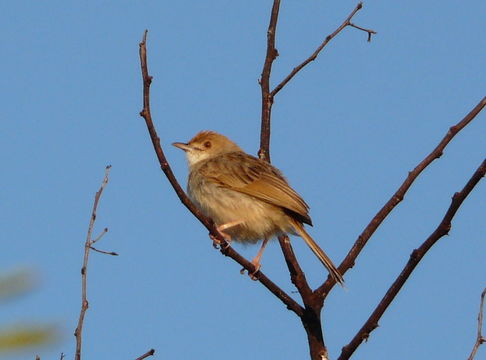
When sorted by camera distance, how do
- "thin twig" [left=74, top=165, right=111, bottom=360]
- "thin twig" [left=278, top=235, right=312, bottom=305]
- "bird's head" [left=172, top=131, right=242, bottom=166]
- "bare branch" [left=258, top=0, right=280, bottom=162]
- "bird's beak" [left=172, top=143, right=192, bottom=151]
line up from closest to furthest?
"thin twig" [left=74, top=165, right=111, bottom=360] → "thin twig" [left=278, top=235, right=312, bottom=305] → "bare branch" [left=258, top=0, right=280, bottom=162] → "bird's head" [left=172, top=131, right=242, bottom=166] → "bird's beak" [left=172, top=143, right=192, bottom=151]

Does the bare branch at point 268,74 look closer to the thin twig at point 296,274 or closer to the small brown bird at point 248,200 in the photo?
the small brown bird at point 248,200

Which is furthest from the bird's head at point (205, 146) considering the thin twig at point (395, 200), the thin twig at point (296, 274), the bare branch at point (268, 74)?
the thin twig at point (395, 200)

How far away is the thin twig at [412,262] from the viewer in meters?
3.55

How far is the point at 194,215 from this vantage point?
3961 mm

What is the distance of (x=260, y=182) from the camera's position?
6.46 m

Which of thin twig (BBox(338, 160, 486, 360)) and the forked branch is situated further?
the forked branch

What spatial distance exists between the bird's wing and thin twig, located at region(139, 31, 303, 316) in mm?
1813

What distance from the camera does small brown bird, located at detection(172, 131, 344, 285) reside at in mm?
6219

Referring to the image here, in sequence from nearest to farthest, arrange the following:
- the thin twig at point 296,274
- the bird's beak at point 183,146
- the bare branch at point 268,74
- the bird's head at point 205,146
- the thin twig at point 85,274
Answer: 1. the thin twig at point 85,274
2. the thin twig at point 296,274
3. the bare branch at point 268,74
4. the bird's head at point 205,146
5. the bird's beak at point 183,146

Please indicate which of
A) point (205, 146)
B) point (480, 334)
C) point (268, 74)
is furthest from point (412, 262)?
point (205, 146)

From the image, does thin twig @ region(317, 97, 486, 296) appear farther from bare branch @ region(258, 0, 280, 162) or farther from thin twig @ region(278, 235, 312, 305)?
bare branch @ region(258, 0, 280, 162)

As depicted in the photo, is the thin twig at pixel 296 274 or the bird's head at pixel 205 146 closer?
the thin twig at pixel 296 274

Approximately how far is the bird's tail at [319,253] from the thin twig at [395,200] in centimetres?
5

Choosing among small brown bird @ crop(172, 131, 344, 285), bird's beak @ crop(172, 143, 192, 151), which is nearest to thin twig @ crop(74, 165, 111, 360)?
small brown bird @ crop(172, 131, 344, 285)
